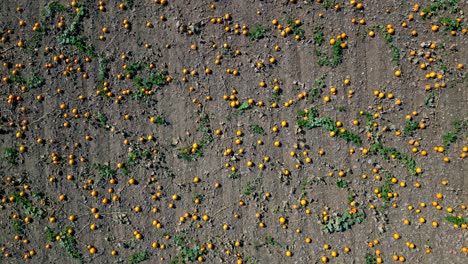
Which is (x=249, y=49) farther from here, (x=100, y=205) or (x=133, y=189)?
(x=100, y=205)

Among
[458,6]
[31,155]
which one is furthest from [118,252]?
[458,6]

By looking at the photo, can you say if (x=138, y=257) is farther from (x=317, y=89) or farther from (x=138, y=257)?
(x=317, y=89)

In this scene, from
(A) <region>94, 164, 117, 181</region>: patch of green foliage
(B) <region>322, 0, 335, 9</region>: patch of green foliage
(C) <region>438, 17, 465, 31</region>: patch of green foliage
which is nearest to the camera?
(C) <region>438, 17, 465, 31</region>: patch of green foliage

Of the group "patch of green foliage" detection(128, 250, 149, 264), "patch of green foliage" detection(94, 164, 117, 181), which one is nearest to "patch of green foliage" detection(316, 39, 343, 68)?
"patch of green foliage" detection(94, 164, 117, 181)

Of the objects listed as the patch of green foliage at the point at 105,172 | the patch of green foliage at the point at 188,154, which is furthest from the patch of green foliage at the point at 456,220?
the patch of green foliage at the point at 105,172

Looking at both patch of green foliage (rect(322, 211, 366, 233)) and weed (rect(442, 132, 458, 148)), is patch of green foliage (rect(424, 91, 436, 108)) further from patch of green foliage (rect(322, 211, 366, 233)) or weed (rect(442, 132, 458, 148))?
patch of green foliage (rect(322, 211, 366, 233))

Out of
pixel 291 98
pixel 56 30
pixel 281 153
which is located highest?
pixel 56 30
